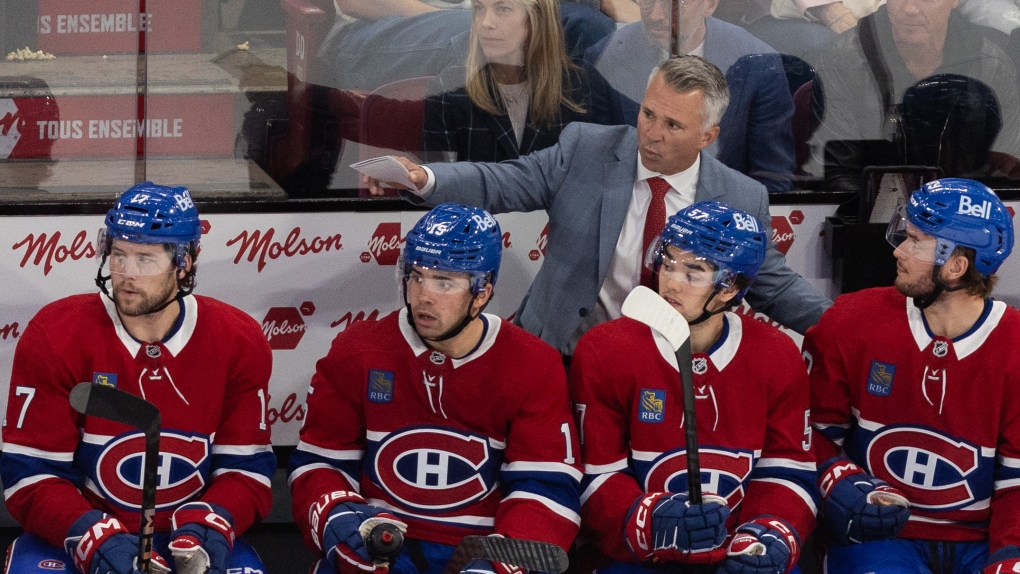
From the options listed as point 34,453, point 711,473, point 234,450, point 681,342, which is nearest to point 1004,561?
point 711,473

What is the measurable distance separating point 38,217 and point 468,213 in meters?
Answer: 1.60

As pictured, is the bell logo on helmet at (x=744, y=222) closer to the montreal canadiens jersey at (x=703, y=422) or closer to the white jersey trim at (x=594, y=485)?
the montreal canadiens jersey at (x=703, y=422)

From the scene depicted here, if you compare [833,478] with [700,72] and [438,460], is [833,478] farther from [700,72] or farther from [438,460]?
[700,72]

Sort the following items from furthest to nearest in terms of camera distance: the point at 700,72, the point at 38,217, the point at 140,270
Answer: the point at 38,217 < the point at 700,72 < the point at 140,270

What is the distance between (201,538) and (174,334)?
1.61 feet

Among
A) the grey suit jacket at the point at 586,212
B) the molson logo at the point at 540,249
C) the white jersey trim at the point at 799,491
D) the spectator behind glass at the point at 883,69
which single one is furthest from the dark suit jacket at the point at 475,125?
the white jersey trim at the point at 799,491

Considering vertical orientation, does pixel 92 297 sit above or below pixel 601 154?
below

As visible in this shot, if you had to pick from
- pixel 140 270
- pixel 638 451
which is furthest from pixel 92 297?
pixel 638 451

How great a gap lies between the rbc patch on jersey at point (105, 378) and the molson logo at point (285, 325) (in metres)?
1.15

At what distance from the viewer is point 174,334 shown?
3.15 meters

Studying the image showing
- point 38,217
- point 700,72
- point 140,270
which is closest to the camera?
point 140,270

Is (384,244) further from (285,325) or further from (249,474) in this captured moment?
(249,474)

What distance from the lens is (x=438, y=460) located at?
3158 millimetres

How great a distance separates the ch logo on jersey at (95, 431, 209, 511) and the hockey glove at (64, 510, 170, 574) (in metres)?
0.15
